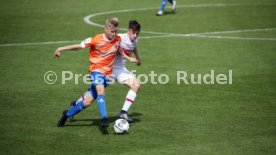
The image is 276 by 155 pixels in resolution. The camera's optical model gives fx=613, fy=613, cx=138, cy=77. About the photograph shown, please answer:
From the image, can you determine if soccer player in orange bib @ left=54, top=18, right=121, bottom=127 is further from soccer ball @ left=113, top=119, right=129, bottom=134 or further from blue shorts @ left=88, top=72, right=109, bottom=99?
soccer ball @ left=113, top=119, right=129, bottom=134

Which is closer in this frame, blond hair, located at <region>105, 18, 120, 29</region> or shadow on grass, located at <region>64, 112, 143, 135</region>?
blond hair, located at <region>105, 18, 120, 29</region>

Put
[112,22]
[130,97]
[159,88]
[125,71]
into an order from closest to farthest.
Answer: [112,22], [130,97], [125,71], [159,88]

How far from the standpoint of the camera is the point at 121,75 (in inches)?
505

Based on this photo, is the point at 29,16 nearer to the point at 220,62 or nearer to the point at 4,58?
the point at 4,58

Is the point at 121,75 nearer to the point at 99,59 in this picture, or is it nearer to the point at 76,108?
the point at 99,59

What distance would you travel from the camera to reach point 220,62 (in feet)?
62.3

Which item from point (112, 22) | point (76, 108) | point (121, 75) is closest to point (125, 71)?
point (121, 75)

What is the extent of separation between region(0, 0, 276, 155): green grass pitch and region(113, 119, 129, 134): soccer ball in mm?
131

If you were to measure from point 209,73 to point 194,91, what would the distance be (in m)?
2.06

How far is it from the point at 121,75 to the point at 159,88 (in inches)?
136

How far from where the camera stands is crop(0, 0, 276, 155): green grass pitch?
1156cm

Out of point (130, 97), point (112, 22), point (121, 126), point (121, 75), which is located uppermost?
point (112, 22)

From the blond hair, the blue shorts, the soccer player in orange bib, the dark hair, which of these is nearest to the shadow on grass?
the soccer player in orange bib

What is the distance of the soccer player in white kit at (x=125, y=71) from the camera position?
41.5ft
